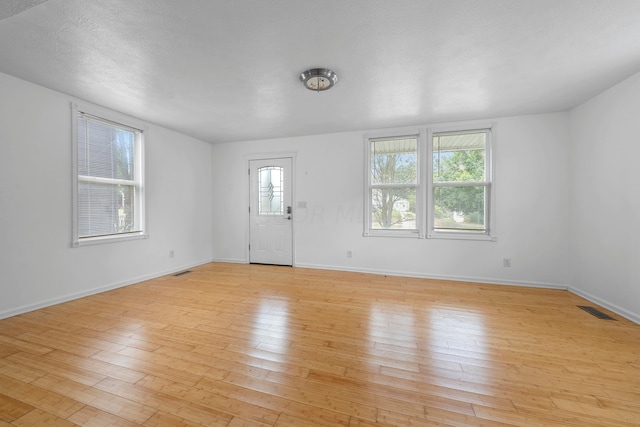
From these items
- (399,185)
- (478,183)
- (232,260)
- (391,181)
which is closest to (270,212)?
(232,260)

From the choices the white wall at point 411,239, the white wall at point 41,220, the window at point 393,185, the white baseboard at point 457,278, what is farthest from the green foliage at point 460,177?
the white wall at point 41,220

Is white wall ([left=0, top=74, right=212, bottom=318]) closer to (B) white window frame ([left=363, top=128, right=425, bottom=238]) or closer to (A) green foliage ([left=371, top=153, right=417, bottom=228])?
(B) white window frame ([left=363, top=128, right=425, bottom=238])

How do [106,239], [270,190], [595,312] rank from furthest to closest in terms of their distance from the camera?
[270,190]
[106,239]
[595,312]

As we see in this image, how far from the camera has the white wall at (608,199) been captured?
8.59 feet

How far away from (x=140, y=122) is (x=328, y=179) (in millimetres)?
3207

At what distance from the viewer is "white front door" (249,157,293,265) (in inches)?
197

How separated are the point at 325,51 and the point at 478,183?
3197 mm

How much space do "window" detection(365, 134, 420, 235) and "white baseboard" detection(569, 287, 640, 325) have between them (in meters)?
2.22

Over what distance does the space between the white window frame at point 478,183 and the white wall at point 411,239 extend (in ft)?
0.30

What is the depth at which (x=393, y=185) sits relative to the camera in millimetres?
4375

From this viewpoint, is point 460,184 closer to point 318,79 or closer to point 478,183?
point 478,183

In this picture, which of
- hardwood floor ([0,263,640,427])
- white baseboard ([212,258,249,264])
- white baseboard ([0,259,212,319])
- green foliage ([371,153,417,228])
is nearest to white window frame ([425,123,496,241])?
green foliage ([371,153,417,228])

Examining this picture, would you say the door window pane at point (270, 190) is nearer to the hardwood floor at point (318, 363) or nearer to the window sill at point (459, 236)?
the hardwood floor at point (318, 363)

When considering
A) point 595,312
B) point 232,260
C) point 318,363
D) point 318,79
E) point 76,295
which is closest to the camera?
point 318,363
